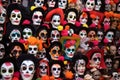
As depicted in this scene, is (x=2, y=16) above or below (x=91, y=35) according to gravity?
above

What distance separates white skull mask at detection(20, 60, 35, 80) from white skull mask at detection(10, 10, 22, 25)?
47cm

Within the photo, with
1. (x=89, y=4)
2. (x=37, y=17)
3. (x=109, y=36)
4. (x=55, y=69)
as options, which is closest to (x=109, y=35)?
(x=109, y=36)

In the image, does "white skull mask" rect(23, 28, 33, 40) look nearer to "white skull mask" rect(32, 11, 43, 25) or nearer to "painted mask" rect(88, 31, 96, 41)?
"white skull mask" rect(32, 11, 43, 25)

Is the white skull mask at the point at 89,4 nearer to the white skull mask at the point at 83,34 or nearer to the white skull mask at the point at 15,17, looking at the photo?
the white skull mask at the point at 83,34

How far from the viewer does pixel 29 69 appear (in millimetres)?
2615

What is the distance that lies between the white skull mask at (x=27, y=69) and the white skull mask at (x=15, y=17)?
1.54ft

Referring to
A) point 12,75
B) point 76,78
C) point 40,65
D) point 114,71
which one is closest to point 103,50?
point 114,71

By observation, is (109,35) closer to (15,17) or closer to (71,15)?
(71,15)

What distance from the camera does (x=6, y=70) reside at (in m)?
2.55

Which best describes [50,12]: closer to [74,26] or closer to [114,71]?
[74,26]

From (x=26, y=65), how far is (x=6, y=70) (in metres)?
0.15

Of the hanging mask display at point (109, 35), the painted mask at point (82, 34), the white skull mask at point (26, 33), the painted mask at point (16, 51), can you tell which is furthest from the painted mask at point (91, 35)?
the painted mask at point (16, 51)

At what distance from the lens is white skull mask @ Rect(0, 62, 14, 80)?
255 cm

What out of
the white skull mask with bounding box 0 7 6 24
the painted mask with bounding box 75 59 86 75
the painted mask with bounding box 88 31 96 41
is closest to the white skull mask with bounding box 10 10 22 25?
the white skull mask with bounding box 0 7 6 24
